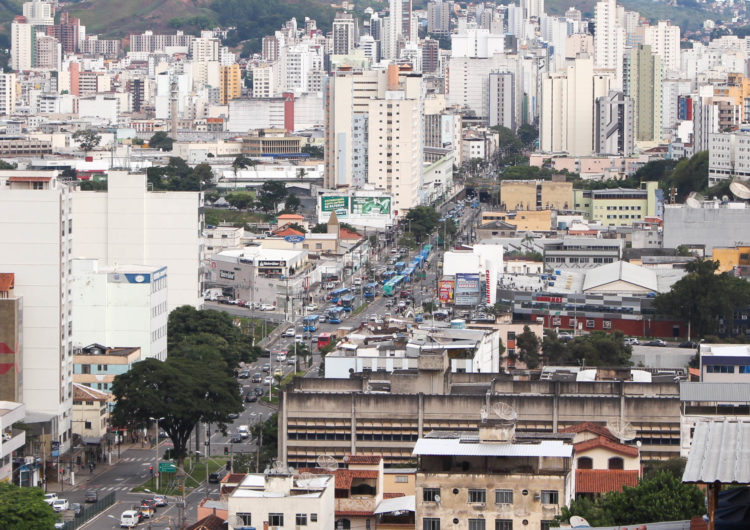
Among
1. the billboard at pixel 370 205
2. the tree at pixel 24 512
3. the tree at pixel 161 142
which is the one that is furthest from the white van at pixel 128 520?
the tree at pixel 161 142

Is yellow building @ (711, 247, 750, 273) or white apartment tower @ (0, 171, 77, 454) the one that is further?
yellow building @ (711, 247, 750, 273)

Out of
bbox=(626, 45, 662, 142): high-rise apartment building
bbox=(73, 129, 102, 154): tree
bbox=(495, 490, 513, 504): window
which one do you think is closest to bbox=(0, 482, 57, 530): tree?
bbox=(495, 490, 513, 504): window

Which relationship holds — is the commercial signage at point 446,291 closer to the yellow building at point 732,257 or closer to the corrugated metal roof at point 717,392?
the yellow building at point 732,257

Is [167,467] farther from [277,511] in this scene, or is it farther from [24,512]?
[277,511]

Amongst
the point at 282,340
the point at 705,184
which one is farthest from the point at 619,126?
the point at 282,340

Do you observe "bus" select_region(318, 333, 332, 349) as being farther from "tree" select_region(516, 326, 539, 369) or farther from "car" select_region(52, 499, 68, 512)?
"car" select_region(52, 499, 68, 512)

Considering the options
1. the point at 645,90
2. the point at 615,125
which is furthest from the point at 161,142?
the point at 645,90
